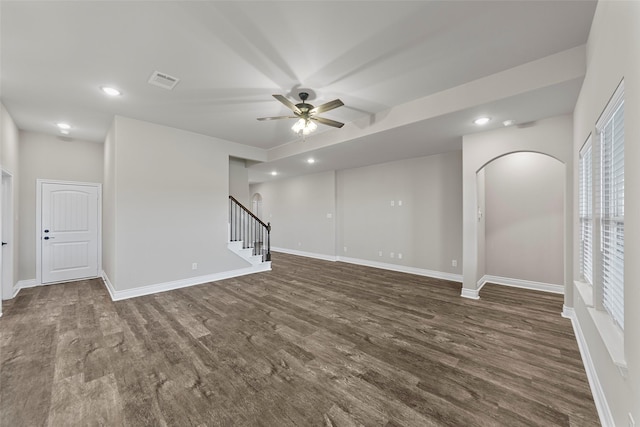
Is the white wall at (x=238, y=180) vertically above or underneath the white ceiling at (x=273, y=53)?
underneath

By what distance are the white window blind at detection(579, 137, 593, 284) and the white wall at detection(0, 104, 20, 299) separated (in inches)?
280

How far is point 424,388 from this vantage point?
2025mm

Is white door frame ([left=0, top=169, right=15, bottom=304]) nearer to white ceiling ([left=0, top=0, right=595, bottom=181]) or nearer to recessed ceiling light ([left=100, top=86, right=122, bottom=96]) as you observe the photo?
white ceiling ([left=0, top=0, right=595, bottom=181])

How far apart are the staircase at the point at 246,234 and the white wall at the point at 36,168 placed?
3.11 metres

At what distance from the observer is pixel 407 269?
19.7 feet

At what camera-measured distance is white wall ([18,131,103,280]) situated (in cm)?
472

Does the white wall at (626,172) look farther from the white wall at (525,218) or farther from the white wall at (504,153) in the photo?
the white wall at (525,218)

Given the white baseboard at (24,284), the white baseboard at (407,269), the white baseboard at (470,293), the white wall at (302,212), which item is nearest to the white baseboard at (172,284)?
the white baseboard at (24,284)

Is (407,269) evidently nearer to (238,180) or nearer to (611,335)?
(611,335)

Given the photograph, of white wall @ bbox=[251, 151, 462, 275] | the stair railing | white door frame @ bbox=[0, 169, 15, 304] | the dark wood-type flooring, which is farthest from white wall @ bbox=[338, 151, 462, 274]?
white door frame @ bbox=[0, 169, 15, 304]

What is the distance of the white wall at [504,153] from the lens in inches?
131

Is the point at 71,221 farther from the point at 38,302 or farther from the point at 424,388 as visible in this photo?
the point at 424,388

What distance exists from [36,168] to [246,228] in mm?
4060

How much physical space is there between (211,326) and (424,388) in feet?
8.04
